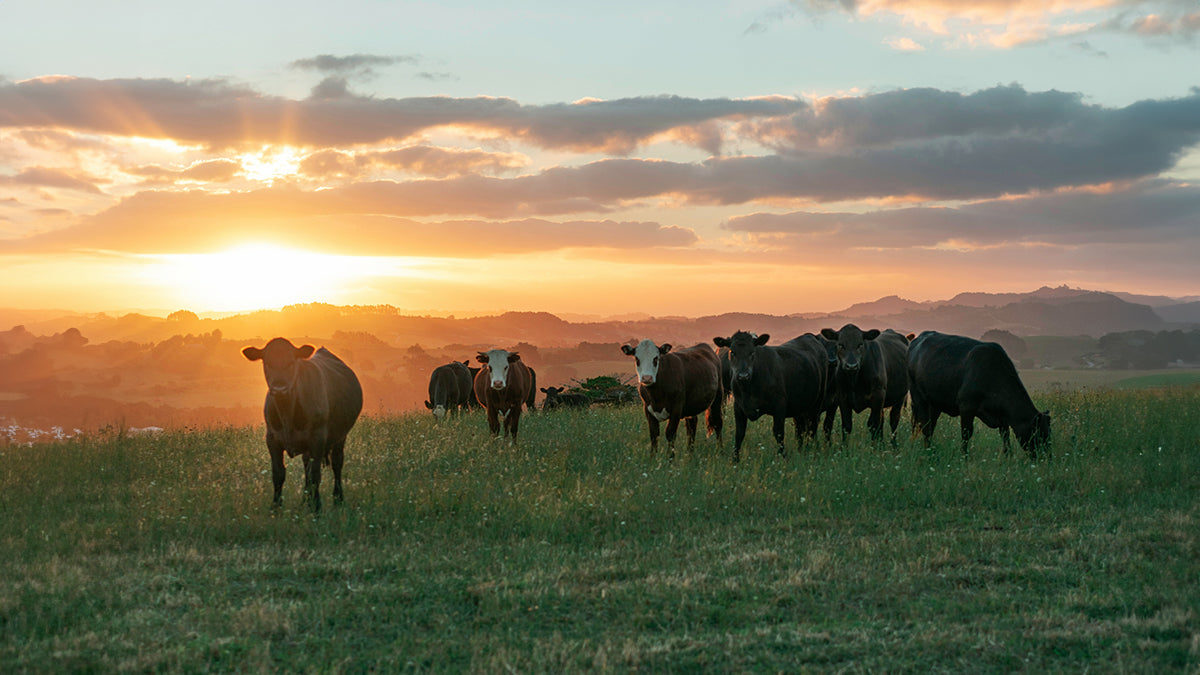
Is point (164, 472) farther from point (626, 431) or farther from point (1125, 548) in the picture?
point (1125, 548)

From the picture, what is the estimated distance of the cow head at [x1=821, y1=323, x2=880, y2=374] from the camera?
669 inches

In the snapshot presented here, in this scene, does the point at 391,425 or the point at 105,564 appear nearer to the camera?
the point at 105,564

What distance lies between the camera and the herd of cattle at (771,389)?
39.5 ft

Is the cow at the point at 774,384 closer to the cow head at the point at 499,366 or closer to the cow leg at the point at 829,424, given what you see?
the cow leg at the point at 829,424

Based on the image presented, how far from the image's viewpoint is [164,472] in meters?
15.1

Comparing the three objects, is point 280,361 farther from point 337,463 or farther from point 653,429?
point 653,429

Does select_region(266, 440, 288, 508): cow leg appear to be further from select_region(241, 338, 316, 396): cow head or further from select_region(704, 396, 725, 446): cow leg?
select_region(704, 396, 725, 446): cow leg

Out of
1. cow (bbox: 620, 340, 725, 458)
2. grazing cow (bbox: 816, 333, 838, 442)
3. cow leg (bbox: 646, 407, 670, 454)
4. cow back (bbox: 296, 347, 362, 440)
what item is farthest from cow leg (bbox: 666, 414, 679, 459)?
cow back (bbox: 296, 347, 362, 440)

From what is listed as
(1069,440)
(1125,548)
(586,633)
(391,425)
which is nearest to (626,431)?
(391,425)

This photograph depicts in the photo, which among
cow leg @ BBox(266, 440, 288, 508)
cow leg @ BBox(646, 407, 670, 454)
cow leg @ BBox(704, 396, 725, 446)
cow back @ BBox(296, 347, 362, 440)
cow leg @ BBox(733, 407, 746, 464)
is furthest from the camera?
cow leg @ BBox(704, 396, 725, 446)

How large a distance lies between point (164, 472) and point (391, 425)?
252 inches

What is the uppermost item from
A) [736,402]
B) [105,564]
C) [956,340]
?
[956,340]

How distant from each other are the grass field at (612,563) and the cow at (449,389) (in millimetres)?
9333

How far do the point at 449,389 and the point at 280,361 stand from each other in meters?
14.2
